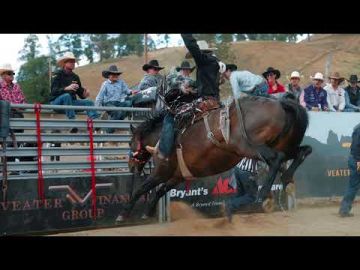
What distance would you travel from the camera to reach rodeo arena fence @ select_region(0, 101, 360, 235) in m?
7.64

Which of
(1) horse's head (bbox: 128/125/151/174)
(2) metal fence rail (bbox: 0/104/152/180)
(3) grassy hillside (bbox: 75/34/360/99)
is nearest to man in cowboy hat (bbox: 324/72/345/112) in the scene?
(2) metal fence rail (bbox: 0/104/152/180)

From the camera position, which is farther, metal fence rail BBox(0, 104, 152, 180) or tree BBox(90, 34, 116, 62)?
tree BBox(90, 34, 116, 62)

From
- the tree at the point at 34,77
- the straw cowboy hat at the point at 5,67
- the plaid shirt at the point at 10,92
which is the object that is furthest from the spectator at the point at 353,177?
the tree at the point at 34,77

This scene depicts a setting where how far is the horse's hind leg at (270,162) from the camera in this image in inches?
266

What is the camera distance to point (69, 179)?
8.22m

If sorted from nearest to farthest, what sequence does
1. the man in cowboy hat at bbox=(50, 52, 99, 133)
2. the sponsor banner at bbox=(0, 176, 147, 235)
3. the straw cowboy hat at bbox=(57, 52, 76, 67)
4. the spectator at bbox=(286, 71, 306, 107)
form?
1. the sponsor banner at bbox=(0, 176, 147, 235)
2. the man in cowboy hat at bbox=(50, 52, 99, 133)
3. the straw cowboy hat at bbox=(57, 52, 76, 67)
4. the spectator at bbox=(286, 71, 306, 107)

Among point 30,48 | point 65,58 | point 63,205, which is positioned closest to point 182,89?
point 65,58

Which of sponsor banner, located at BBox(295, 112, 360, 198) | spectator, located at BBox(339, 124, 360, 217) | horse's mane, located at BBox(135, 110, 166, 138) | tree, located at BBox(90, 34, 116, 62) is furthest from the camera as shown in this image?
tree, located at BBox(90, 34, 116, 62)

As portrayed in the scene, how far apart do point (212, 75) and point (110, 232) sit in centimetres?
275

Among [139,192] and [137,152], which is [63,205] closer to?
[139,192]

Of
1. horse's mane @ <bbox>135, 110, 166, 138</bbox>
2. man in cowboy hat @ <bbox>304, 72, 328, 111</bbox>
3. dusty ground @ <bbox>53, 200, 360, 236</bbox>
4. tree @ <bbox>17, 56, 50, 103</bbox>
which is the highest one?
tree @ <bbox>17, 56, 50, 103</bbox>

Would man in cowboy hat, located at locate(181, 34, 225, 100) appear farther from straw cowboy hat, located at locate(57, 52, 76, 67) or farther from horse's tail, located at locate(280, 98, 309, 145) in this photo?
straw cowboy hat, located at locate(57, 52, 76, 67)

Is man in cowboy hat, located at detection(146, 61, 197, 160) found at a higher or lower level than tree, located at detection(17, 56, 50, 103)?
lower

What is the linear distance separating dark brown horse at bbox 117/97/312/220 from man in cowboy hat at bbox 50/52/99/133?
6.22ft
